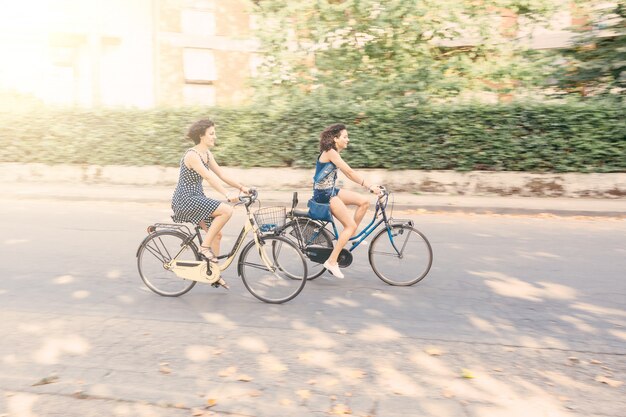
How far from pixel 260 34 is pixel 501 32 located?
20.1 feet

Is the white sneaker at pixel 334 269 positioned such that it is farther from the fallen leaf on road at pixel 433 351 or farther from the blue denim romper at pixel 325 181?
the fallen leaf on road at pixel 433 351

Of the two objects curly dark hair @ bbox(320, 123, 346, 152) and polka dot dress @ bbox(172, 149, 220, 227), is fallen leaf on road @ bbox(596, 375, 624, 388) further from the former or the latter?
polka dot dress @ bbox(172, 149, 220, 227)

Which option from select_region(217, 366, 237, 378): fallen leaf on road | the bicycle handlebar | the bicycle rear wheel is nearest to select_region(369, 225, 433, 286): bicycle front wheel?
the bicycle handlebar

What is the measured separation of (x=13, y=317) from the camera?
5586 mm

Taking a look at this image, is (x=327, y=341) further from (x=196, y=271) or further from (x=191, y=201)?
(x=191, y=201)

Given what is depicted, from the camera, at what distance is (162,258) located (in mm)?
6379

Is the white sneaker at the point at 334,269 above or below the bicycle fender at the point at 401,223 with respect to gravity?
below

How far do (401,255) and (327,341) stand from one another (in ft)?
6.69

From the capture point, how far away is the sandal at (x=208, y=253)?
616 centimetres

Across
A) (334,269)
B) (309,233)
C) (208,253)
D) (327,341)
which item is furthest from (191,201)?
(327,341)

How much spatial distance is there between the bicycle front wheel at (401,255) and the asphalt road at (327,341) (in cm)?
17

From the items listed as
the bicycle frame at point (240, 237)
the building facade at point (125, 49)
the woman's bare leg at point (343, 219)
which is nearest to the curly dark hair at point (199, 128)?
the bicycle frame at point (240, 237)

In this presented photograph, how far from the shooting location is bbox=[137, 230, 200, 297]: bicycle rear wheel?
20.5 feet

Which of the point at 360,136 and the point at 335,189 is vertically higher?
the point at 360,136
